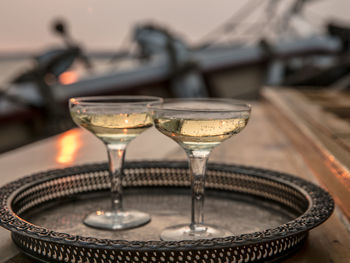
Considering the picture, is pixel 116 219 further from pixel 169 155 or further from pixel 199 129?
pixel 169 155

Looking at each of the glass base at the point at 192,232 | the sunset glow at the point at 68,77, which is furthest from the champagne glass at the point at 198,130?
the sunset glow at the point at 68,77

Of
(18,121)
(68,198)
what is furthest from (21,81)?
(68,198)

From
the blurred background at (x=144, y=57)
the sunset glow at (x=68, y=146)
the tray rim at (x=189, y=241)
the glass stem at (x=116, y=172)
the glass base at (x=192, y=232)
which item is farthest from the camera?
the blurred background at (x=144, y=57)

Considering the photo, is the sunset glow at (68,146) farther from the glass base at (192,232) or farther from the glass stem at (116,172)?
the glass base at (192,232)

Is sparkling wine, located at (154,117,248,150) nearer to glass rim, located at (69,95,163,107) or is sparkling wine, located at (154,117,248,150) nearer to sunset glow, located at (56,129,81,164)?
glass rim, located at (69,95,163,107)

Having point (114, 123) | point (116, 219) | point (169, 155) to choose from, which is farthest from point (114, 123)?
point (169, 155)

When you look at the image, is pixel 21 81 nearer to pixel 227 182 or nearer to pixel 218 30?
pixel 218 30

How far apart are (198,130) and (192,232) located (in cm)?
12

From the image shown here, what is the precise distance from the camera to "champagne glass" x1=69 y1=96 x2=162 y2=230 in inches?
21.8

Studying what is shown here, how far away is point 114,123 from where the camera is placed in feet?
1.85

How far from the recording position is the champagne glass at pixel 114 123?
1.82 ft

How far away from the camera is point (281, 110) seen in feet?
4.84

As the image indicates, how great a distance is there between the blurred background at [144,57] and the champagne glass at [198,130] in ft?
6.07

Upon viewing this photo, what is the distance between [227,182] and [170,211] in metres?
0.12
